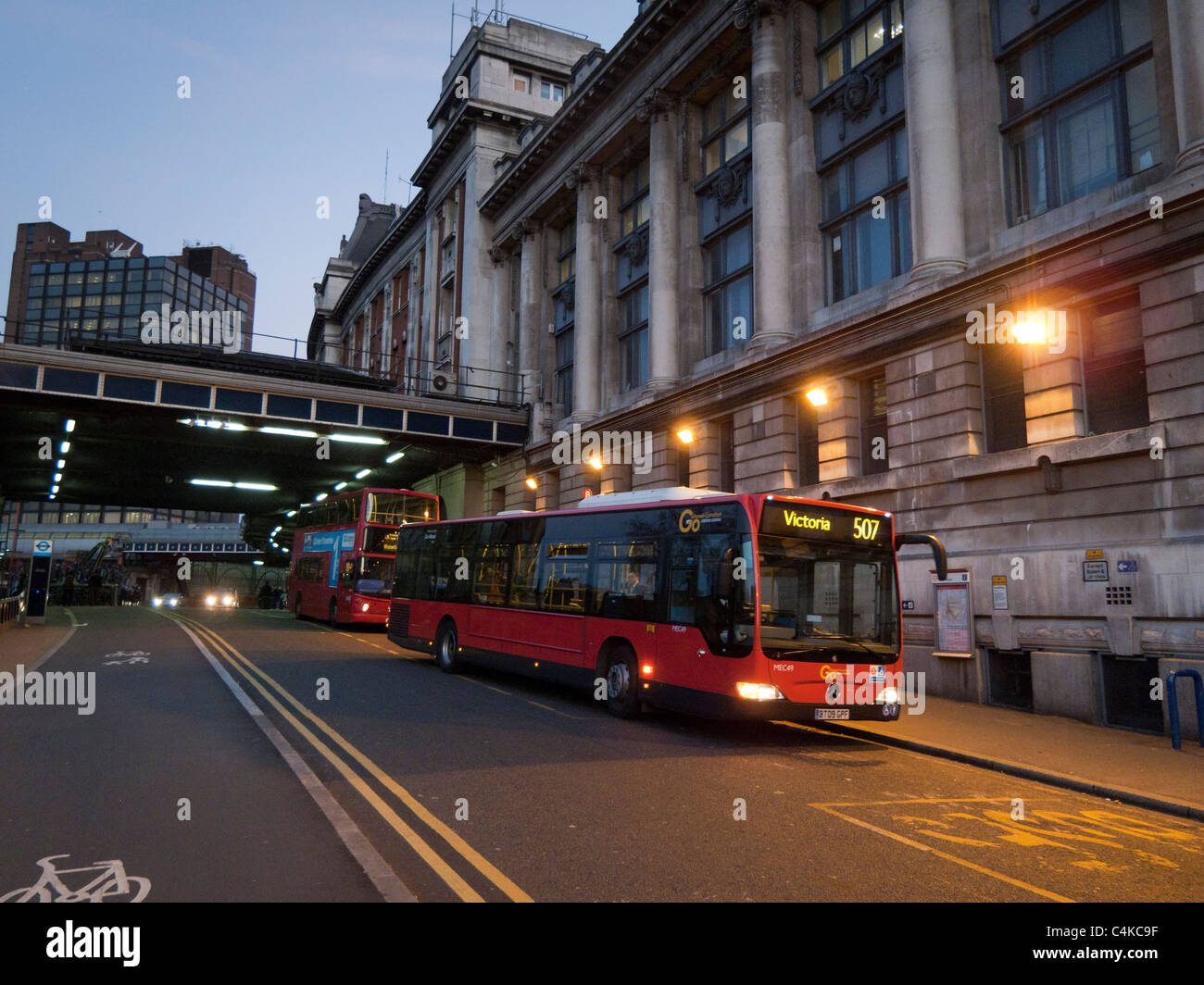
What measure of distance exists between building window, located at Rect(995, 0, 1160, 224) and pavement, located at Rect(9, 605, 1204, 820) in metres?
9.03

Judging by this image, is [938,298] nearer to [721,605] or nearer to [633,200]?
[721,605]

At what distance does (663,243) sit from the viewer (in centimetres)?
2703

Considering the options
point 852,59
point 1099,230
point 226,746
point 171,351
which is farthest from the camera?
point 171,351

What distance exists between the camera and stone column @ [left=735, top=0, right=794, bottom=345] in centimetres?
2170

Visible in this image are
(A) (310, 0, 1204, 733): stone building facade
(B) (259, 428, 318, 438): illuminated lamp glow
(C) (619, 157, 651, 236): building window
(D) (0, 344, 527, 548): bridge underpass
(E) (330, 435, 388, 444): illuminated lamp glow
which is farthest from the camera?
(E) (330, 435, 388, 444): illuminated lamp glow

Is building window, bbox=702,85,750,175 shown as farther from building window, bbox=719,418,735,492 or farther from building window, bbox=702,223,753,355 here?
building window, bbox=719,418,735,492

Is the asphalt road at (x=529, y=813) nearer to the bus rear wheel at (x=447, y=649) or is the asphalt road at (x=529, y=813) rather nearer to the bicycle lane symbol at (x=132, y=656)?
the bus rear wheel at (x=447, y=649)

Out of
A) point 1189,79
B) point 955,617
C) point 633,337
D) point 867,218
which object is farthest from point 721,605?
point 633,337

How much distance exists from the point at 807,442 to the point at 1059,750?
1115 centimetres

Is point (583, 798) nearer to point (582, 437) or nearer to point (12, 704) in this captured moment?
point (12, 704)

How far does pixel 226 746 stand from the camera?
945cm

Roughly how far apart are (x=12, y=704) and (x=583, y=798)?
9286 millimetres

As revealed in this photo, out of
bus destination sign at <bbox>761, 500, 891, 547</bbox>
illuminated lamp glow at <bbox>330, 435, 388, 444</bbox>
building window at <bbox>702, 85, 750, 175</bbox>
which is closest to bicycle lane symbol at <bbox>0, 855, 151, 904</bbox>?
bus destination sign at <bbox>761, 500, 891, 547</bbox>
